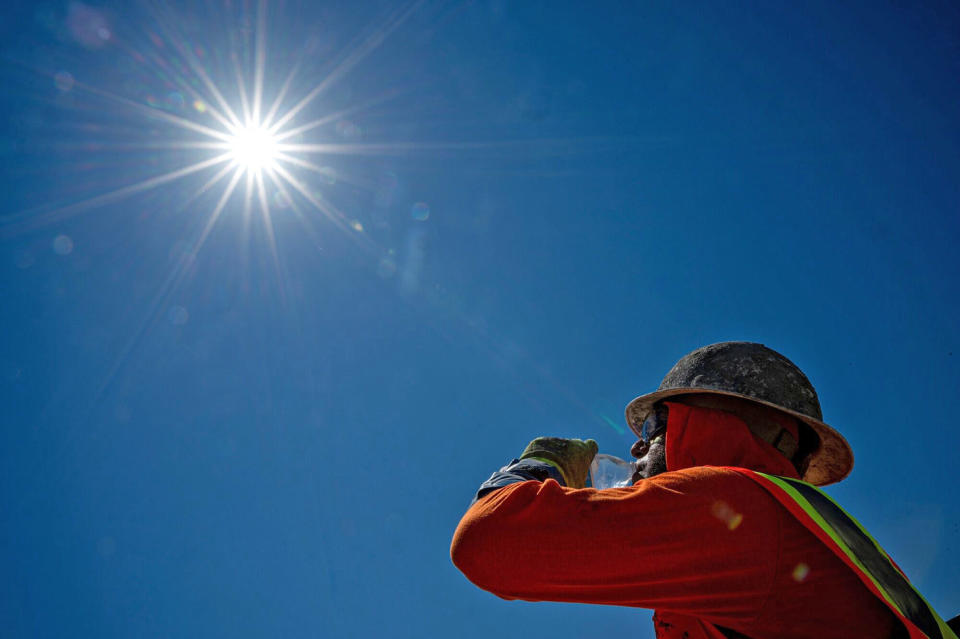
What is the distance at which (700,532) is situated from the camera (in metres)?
2.16

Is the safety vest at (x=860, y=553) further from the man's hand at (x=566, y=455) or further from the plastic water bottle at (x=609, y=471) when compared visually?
the plastic water bottle at (x=609, y=471)

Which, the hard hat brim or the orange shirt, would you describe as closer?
the orange shirt

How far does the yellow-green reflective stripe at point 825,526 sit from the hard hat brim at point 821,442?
1161mm

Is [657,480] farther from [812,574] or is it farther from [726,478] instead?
[812,574]

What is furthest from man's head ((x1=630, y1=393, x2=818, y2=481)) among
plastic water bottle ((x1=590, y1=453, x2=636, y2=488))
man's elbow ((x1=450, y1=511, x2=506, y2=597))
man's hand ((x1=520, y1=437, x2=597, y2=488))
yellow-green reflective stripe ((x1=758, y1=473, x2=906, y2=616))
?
man's elbow ((x1=450, y1=511, x2=506, y2=597))

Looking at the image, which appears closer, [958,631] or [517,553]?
[517,553]

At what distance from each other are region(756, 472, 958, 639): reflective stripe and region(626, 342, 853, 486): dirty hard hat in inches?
40.4

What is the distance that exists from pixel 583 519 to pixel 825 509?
41.3 inches

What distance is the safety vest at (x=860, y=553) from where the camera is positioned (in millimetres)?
2055

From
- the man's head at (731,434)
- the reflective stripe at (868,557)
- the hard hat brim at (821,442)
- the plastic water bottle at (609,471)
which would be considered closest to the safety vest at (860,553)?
the reflective stripe at (868,557)

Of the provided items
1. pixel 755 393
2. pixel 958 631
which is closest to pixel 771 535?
pixel 755 393

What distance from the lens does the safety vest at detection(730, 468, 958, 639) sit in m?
2.05

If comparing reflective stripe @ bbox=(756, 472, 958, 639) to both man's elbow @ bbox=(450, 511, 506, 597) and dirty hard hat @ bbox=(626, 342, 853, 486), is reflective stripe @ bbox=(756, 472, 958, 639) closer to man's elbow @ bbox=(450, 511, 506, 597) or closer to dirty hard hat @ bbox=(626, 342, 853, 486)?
dirty hard hat @ bbox=(626, 342, 853, 486)

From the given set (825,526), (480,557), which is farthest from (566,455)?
(825,526)
